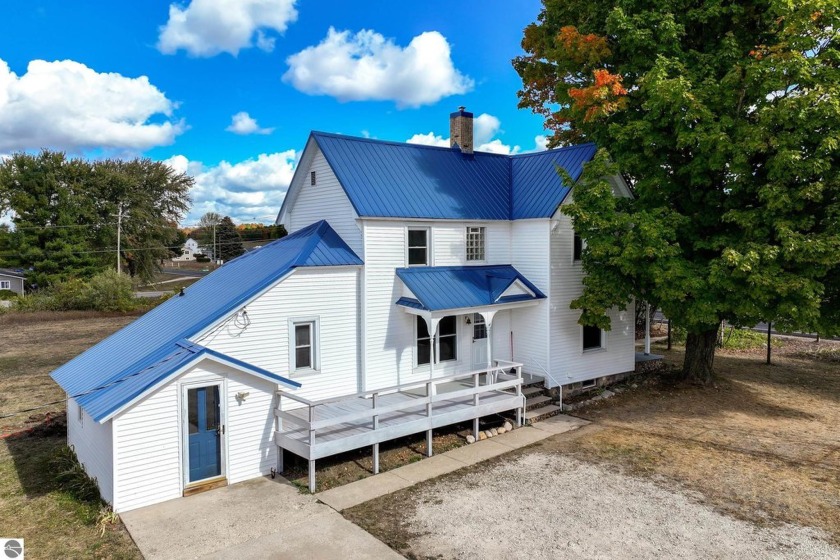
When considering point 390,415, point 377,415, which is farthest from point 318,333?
point 377,415

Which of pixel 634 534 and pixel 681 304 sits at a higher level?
pixel 681 304

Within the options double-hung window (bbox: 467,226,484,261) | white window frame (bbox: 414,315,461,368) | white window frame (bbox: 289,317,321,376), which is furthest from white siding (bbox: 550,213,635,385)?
white window frame (bbox: 289,317,321,376)

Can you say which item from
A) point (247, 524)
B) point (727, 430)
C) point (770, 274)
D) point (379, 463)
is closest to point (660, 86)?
point (770, 274)

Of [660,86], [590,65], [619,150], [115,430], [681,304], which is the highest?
[590,65]

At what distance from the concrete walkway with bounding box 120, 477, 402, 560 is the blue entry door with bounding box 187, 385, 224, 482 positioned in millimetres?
496

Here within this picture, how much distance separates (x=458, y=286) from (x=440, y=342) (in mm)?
1899

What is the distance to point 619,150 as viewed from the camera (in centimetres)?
1644

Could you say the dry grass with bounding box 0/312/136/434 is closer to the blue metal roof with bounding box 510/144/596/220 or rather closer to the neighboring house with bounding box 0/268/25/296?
the blue metal roof with bounding box 510/144/596/220

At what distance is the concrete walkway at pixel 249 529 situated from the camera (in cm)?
887

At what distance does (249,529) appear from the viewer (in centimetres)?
962

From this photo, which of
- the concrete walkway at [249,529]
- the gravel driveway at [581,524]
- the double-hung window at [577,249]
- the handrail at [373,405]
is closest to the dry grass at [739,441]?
the gravel driveway at [581,524]

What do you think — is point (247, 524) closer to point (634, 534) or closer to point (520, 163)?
point (634, 534)

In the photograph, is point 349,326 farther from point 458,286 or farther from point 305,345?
point 458,286

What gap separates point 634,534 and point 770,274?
7973mm
